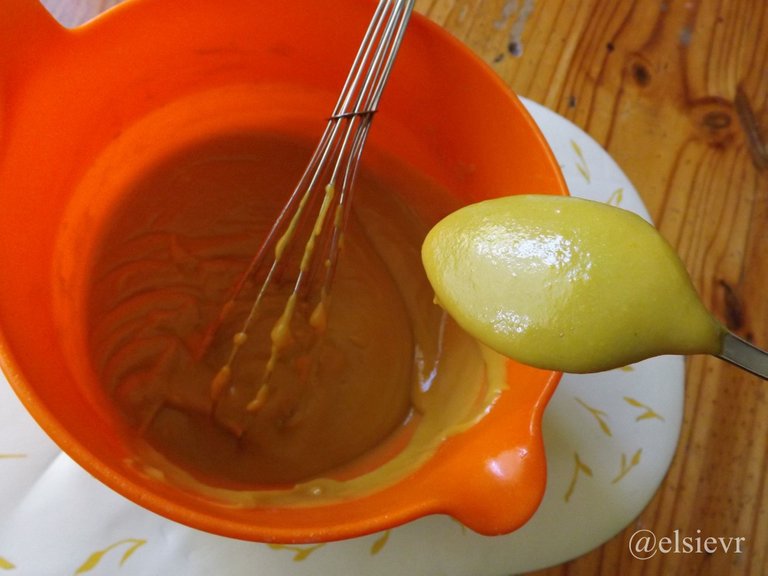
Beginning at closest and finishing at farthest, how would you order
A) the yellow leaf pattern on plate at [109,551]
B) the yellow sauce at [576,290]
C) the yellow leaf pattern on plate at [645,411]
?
the yellow sauce at [576,290] < the yellow leaf pattern on plate at [109,551] < the yellow leaf pattern on plate at [645,411]

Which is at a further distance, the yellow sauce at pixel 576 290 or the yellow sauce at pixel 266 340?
the yellow sauce at pixel 266 340

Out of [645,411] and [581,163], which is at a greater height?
[581,163]

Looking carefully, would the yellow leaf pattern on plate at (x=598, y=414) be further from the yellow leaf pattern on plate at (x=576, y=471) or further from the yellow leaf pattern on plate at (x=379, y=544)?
the yellow leaf pattern on plate at (x=379, y=544)

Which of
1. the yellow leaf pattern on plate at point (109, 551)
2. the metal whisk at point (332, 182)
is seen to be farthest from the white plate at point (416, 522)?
the metal whisk at point (332, 182)

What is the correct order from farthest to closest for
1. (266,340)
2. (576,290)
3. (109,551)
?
(266,340) → (109,551) → (576,290)

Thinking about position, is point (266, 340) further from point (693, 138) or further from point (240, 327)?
point (693, 138)

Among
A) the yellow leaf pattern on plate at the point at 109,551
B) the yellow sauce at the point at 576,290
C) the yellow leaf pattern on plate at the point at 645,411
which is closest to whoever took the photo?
→ the yellow sauce at the point at 576,290

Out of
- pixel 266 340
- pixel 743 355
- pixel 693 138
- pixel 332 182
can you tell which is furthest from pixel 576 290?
pixel 693 138
